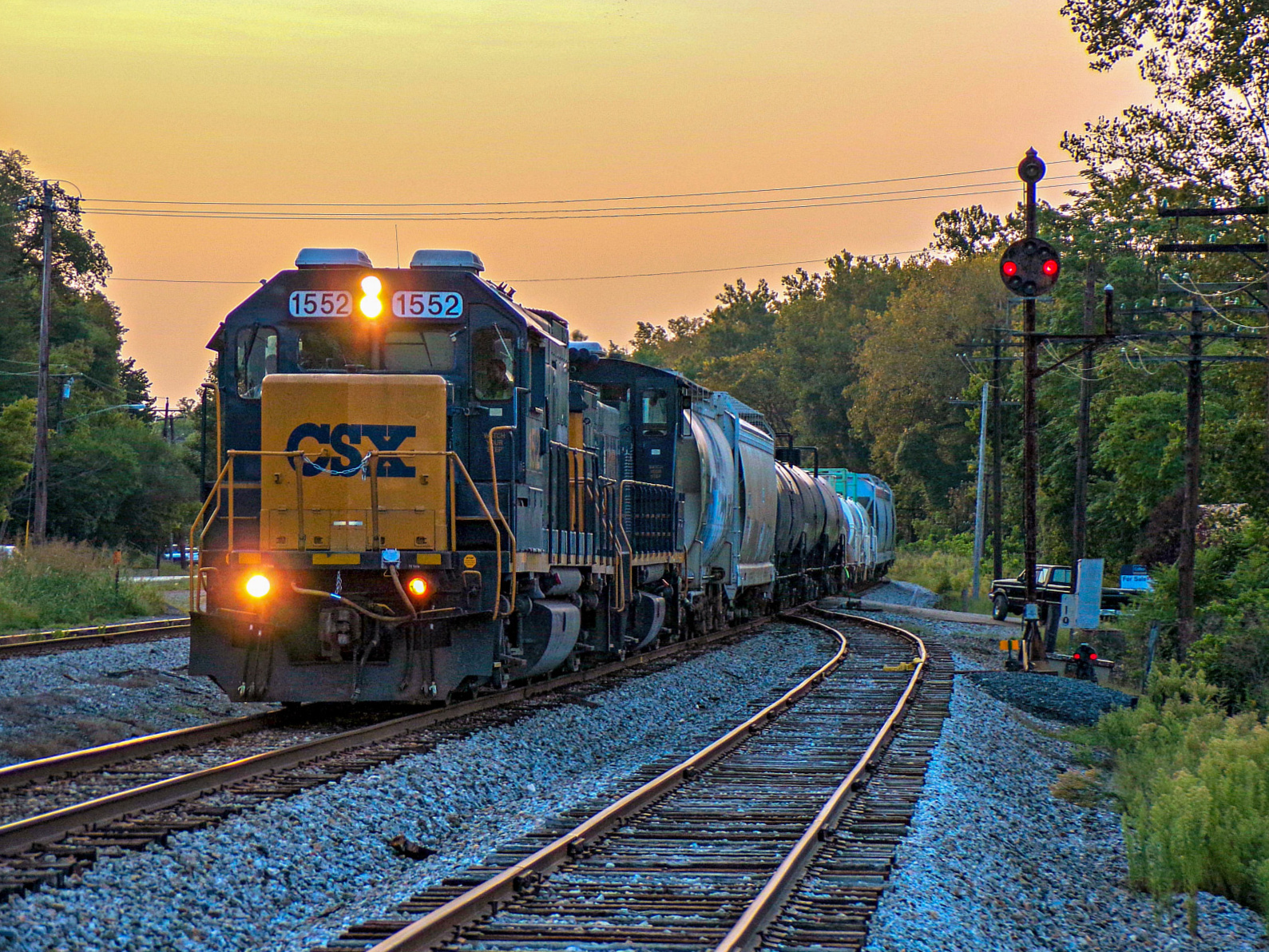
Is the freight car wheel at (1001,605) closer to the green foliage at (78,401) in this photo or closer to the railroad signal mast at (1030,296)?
the railroad signal mast at (1030,296)

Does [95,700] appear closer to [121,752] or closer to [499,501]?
[121,752]

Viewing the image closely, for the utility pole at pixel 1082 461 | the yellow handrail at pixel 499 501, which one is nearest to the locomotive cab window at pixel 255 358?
the yellow handrail at pixel 499 501

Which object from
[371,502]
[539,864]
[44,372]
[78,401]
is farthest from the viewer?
[78,401]

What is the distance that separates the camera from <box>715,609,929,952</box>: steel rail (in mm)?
5616

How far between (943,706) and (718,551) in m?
7.02

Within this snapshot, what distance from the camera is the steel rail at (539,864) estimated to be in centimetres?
549

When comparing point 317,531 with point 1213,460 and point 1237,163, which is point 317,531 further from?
point 1237,163

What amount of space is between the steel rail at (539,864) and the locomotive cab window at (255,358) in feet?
15.1

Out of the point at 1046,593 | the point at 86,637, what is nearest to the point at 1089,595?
the point at 1046,593

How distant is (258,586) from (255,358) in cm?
205

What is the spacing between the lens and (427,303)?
11.3m

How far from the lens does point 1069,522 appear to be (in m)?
42.6

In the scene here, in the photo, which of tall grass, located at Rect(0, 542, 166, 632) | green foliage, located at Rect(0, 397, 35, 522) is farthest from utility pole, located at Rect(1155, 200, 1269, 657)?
green foliage, located at Rect(0, 397, 35, 522)

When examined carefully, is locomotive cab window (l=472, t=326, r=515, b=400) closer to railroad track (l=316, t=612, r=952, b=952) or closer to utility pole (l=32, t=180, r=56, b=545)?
railroad track (l=316, t=612, r=952, b=952)
